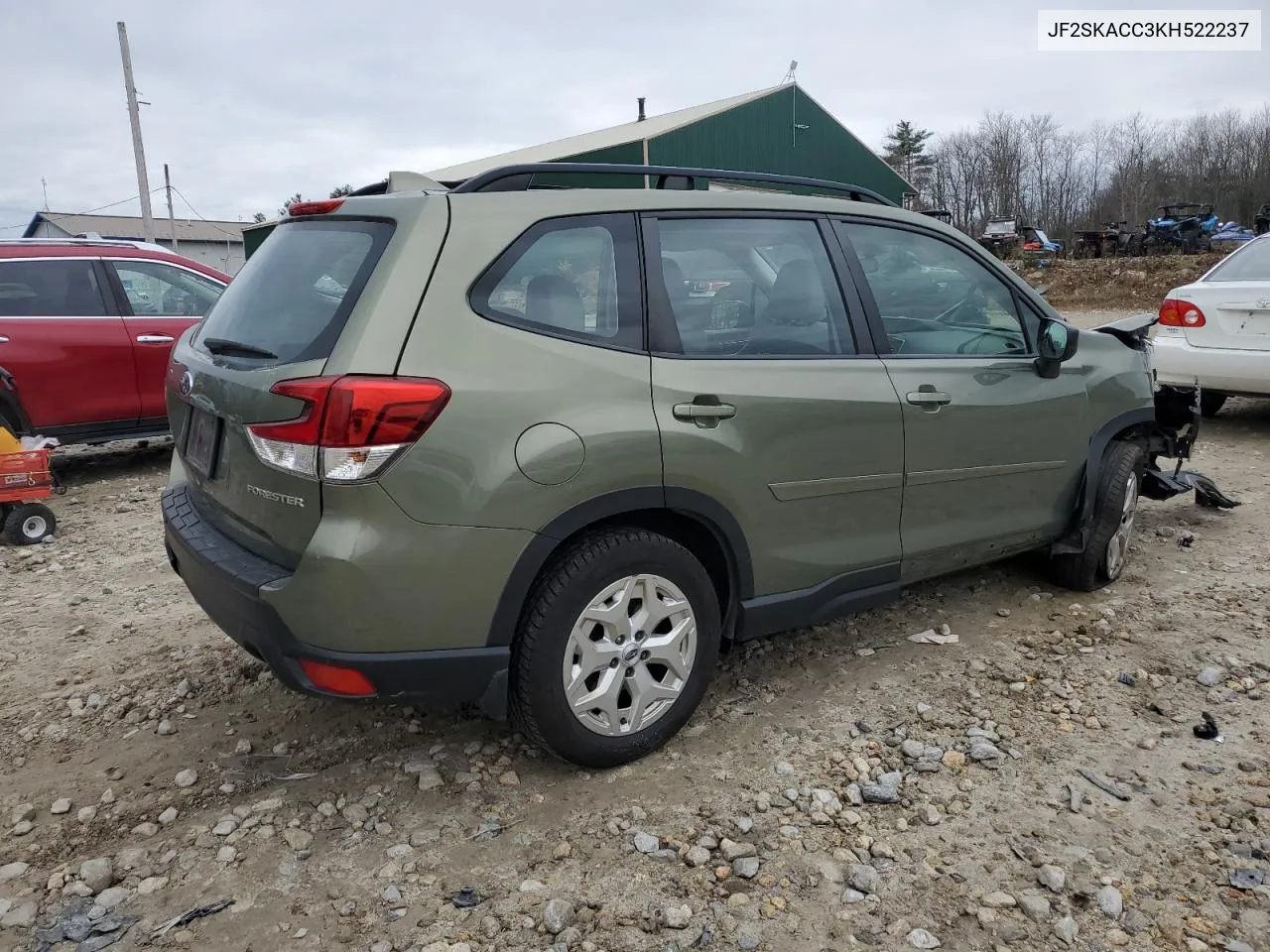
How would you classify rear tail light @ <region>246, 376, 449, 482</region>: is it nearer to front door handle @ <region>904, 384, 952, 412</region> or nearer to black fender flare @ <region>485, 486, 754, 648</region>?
black fender flare @ <region>485, 486, 754, 648</region>

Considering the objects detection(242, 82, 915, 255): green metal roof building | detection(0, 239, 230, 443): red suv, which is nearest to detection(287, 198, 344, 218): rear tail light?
detection(0, 239, 230, 443): red suv

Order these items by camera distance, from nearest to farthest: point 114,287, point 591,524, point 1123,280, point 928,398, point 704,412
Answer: point 591,524 < point 704,412 < point 928,398 < point 114,287 < point 1123,280

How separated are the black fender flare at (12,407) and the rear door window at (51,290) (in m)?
0.55

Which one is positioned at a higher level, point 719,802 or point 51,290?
point 51,290

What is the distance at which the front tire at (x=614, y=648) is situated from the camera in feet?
8.61

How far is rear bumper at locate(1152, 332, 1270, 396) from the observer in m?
6.75

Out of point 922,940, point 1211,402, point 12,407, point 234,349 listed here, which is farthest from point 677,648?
point 1211,402

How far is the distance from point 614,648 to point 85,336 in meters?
5.89

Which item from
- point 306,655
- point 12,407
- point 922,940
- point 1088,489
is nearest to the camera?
point 922,940

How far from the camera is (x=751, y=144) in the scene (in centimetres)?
2720

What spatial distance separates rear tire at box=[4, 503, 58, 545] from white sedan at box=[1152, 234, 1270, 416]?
7.72 m

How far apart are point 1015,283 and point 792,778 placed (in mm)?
2343

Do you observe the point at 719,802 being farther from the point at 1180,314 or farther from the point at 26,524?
the point at 1180,314

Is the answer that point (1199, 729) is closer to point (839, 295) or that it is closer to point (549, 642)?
point (839, 295)
